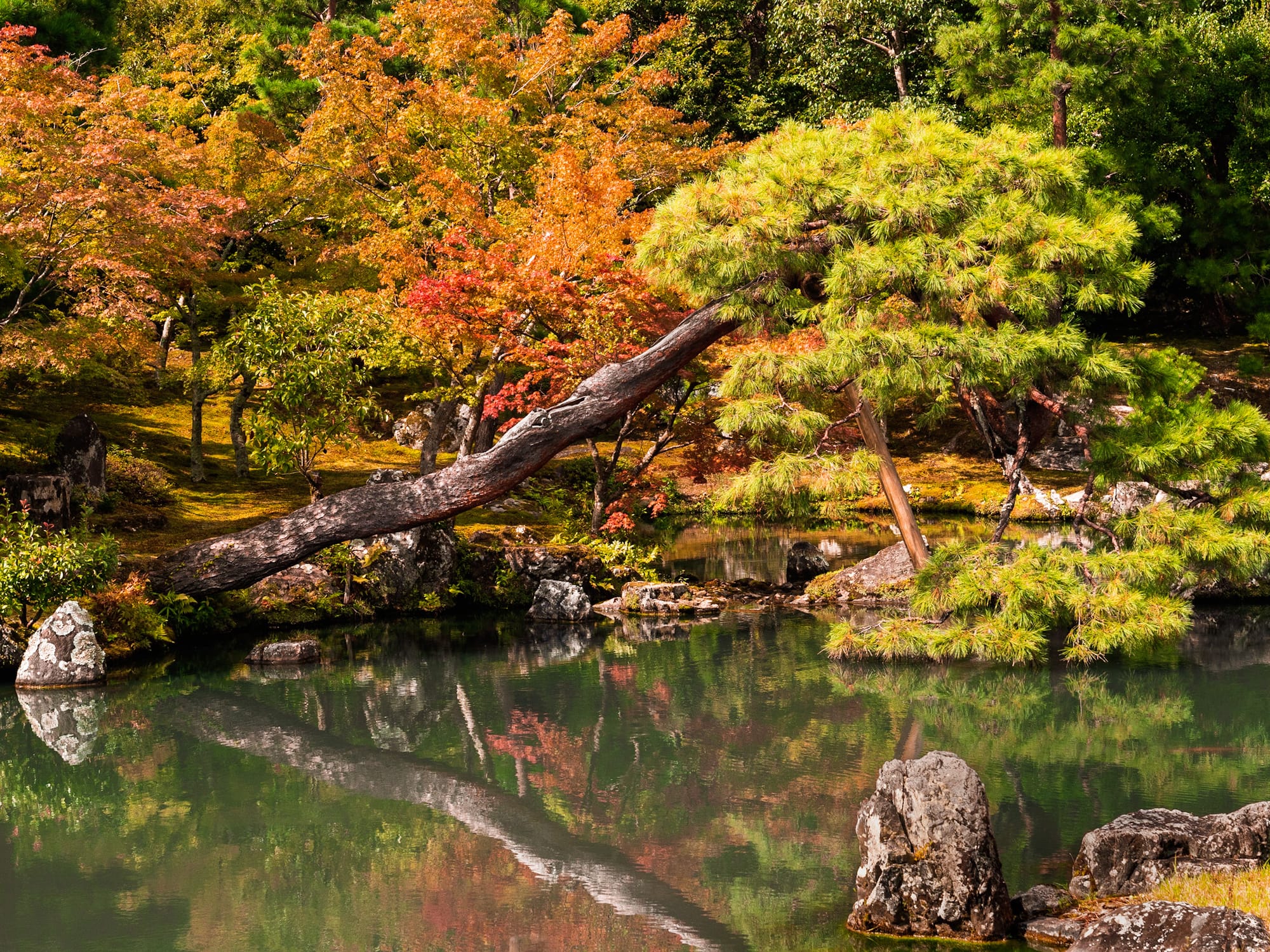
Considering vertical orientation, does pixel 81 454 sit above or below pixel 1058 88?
below

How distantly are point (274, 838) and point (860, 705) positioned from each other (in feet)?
14.7

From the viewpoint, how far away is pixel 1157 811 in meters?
4.97

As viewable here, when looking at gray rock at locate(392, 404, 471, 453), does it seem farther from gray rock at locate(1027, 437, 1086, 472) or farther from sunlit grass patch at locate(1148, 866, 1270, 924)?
sunlit grass patch at locate(1148, 866, 1270, 924)

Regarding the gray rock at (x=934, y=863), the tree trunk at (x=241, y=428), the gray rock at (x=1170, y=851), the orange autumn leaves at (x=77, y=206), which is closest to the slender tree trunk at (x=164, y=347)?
the tree trunk at (x=241, y=428)

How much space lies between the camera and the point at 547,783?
7004mm

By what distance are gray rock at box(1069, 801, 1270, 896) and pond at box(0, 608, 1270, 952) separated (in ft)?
1.46

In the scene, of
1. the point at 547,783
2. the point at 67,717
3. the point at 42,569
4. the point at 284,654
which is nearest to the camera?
the point at 547,783

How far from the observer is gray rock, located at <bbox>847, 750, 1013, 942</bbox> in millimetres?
4418

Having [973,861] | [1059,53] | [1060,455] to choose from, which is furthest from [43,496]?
[1060,455]

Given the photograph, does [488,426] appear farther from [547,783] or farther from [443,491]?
[547,783]

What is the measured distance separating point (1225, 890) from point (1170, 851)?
430mm

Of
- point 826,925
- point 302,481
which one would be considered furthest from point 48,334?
point 826,925

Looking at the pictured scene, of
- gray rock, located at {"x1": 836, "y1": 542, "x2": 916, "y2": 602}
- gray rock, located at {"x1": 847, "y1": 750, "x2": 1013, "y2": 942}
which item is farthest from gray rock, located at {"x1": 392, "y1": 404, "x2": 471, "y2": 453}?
gray rock, located at {"x1": 847, "y1": 750, "x2": 1013, "y2": 942}

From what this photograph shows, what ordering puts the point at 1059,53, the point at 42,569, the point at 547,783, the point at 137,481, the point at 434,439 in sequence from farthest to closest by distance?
the point at 1059,53 → the point at 137,481 → the point at 434,439 → the point at 42,569 → the point at 547,783
